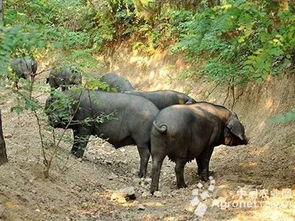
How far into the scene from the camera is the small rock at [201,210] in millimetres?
6034

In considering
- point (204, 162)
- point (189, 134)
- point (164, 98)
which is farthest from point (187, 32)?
point (189, 134)

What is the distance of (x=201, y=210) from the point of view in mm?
6191

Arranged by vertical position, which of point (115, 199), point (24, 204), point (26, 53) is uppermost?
point (26, 53)

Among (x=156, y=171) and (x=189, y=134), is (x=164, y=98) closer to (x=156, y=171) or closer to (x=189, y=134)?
(x=189, y=134)

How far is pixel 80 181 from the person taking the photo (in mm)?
8383

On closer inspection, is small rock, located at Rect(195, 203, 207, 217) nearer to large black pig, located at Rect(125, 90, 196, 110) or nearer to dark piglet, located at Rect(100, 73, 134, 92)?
large black pig, located at Rect(125, 90, 196, 110)

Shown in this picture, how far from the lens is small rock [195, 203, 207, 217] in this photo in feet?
19.8

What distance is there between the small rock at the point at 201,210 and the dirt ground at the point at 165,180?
0.07 m

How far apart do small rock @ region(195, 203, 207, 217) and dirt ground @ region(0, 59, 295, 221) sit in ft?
0.24

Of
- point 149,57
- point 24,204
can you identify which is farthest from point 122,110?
point 149,57

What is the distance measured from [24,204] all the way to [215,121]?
4.13 meters

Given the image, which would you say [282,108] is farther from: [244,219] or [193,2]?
[244,219]

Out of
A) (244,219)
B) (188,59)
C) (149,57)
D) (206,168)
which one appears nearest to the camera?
(244,219)

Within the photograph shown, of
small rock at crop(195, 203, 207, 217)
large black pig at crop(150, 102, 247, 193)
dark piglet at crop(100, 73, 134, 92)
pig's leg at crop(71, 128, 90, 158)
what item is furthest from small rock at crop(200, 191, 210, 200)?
dark piglet at crop(100, 73, 134, 92)
